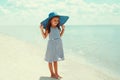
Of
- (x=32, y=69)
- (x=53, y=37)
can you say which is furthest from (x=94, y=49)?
(x=53, y=37)

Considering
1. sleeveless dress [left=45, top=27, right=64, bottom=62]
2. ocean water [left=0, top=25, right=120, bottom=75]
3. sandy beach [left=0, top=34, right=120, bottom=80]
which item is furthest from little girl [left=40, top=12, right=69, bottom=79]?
ocean water [left=0, top=25, right=120, bottom=75]

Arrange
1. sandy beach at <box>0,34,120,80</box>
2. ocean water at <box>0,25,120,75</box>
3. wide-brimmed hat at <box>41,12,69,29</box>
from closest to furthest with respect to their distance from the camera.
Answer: wide-brimmed hat at <box>41,12,69,29</box>
sandy beach at <box>0,34,120,80</box>
ocean water at <box>0,25,120,75</box>

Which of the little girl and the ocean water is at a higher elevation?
the little girl

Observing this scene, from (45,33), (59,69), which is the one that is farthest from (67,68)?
(45,33)

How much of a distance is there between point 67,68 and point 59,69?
0.37 metres

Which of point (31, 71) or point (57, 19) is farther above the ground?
point (57, 19)

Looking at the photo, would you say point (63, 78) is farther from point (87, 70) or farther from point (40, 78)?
point (87, 70)

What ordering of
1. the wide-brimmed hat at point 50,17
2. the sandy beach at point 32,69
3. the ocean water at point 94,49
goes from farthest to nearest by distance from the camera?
the ocean water at point 94,49 → the sandy beach at point 32,69 → the wide-brimmed hat at point 50,17

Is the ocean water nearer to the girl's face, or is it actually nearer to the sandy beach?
the sandy beach

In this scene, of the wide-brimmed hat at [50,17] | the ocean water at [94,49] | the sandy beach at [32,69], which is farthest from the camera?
the ocean water at [94,49]

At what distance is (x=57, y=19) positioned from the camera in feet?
26.1

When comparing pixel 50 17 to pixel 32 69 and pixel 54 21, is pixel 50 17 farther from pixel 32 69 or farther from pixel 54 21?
pixel 32 69

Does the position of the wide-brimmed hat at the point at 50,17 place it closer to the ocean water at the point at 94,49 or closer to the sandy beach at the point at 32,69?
the sandy beach at the point at 32,69

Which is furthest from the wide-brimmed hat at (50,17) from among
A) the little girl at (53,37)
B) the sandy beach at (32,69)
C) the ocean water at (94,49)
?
the ocean water at (94,49)
